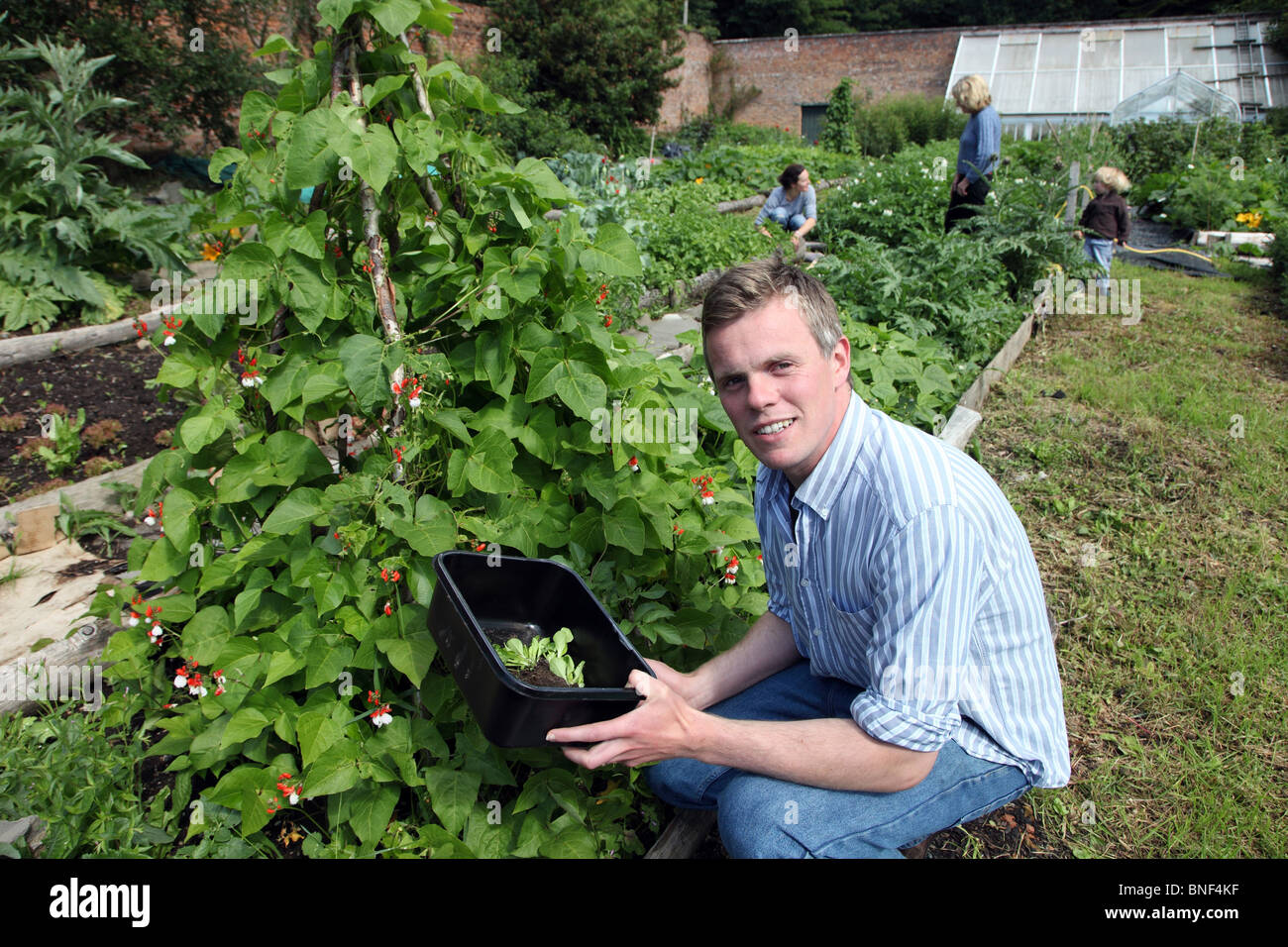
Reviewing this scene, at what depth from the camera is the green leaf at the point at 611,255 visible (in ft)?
6.71

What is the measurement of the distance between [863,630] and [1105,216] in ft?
26.5

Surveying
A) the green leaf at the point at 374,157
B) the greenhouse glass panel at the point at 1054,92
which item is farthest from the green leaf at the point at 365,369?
the greenhouse glass panel at the point at 1054,92

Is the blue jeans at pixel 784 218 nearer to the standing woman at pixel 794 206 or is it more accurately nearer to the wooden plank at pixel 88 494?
the standing woman at pixel 794 206

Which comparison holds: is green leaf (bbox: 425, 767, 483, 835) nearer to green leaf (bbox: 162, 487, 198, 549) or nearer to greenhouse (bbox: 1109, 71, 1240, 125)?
green leaf (bbox: 162, 487, 198, 549)

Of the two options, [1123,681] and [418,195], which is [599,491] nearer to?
[418,195]

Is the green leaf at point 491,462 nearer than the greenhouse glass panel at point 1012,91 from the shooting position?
Yes

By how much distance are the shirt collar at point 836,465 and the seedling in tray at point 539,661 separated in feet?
2.04

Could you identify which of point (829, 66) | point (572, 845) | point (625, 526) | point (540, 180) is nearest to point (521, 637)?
point (625, 526)

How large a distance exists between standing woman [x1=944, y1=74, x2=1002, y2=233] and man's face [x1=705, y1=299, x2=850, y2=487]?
6.05m

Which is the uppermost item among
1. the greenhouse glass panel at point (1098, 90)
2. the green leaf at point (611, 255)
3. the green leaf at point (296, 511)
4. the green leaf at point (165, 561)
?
the greenhouse glass panel at point (1098, 90)

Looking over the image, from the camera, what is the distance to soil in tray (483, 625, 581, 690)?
171 centimetres

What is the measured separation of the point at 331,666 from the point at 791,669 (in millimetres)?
1128

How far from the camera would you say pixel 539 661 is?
1809 mm

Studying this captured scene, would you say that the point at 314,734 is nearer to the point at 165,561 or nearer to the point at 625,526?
the point at 165,561
